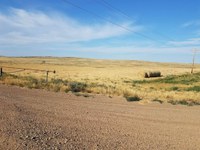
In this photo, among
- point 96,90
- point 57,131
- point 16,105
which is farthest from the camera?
point 96,90

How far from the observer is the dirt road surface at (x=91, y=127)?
7051 millimetres

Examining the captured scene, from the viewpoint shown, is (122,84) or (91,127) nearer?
(91,127)

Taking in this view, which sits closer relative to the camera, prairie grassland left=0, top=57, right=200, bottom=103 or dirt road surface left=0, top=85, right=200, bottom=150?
dirt road surface left=0, top=85, right=200, bottom=150

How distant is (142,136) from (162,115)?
3.77m

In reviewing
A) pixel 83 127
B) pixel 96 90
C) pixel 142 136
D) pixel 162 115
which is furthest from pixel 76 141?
pixel 96 90

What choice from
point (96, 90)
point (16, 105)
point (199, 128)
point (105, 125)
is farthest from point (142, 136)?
point (96, 90)

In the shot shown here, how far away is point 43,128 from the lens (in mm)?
8086

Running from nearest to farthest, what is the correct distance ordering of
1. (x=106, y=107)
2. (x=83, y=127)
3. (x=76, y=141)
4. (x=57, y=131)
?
(x=76, y=141) < (x=57, y=131) < (x=83, y=127) < (x=106, y=107)

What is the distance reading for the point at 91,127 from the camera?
876 centimetres

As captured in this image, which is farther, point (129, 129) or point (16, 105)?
point (16, 105)

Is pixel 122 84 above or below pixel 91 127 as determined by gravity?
below

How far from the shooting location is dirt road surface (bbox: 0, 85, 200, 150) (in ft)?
23.1

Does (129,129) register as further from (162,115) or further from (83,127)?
(162,115)

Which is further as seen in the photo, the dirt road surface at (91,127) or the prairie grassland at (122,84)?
the prairie grassland at (122,84)
